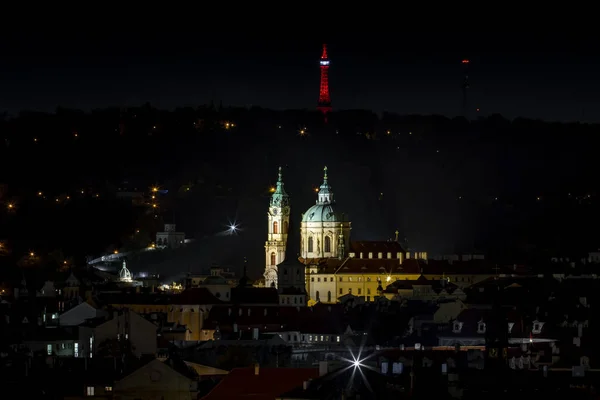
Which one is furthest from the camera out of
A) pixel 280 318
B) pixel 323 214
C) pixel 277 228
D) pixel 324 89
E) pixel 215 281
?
pixel 324 89

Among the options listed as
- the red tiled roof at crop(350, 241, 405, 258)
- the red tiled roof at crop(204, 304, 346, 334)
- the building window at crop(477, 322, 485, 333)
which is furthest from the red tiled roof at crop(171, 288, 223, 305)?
the red tiled roof at crop(350, 241, 405, 258)

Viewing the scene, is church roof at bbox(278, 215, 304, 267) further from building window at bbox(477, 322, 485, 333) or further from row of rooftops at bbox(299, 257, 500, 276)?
building window at bbox(477, 322, 485, 333)

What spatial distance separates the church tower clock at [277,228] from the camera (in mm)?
117500

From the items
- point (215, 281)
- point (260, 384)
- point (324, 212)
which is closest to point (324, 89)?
point (324, 212)

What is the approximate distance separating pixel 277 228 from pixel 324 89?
114 ft

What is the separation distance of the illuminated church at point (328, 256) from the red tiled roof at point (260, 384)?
55656mm

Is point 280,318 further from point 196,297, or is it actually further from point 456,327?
point 456,327

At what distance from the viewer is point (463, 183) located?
157 m

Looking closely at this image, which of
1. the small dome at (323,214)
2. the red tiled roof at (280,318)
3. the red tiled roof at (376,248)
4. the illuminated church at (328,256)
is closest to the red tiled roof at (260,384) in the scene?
the red tiled roof at (280,318)

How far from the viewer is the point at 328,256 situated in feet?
389

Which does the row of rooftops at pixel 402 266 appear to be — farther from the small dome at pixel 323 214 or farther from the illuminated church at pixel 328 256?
the small dome at pixel 323 214

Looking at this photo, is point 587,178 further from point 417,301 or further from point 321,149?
point 417,301

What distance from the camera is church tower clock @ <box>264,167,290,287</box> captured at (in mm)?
117500

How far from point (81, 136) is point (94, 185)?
48.3 feet
